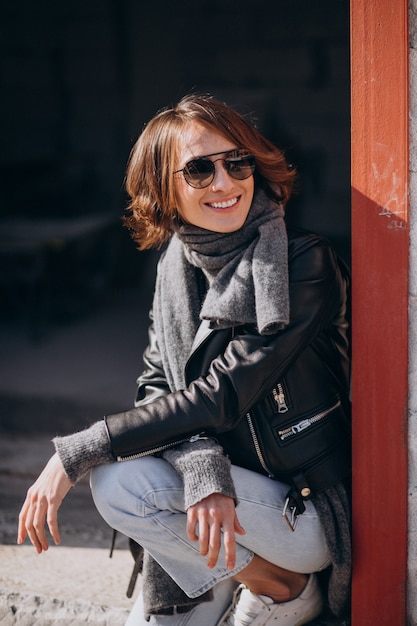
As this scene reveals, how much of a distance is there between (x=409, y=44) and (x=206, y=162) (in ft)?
1.84

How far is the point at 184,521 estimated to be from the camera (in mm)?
2031

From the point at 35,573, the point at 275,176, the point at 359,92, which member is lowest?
the point at 35,573

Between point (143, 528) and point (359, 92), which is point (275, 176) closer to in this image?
point (359, 92)

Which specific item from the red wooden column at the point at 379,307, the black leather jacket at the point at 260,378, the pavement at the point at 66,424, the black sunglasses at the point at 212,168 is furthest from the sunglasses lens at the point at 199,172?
the pavement at the point at 66,424

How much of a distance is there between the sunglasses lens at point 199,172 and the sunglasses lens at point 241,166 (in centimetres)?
5

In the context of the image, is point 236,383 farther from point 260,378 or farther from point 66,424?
point 66,424

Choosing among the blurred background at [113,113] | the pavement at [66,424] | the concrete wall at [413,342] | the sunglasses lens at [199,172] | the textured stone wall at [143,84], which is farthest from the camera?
the textured stone wall at [143,84]

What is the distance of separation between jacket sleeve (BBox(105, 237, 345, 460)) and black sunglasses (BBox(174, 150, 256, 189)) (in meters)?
0.28

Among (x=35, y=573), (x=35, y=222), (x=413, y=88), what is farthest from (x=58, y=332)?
(x=413, y=88)

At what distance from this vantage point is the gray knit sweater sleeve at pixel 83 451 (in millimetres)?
1994

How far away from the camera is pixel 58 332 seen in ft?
20.6

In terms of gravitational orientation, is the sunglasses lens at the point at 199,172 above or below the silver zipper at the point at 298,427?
above

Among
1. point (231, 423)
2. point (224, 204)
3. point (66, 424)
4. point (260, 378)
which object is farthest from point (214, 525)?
point (66, 424)

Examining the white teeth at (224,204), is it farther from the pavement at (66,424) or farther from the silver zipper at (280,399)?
the pavement at (66,424)
